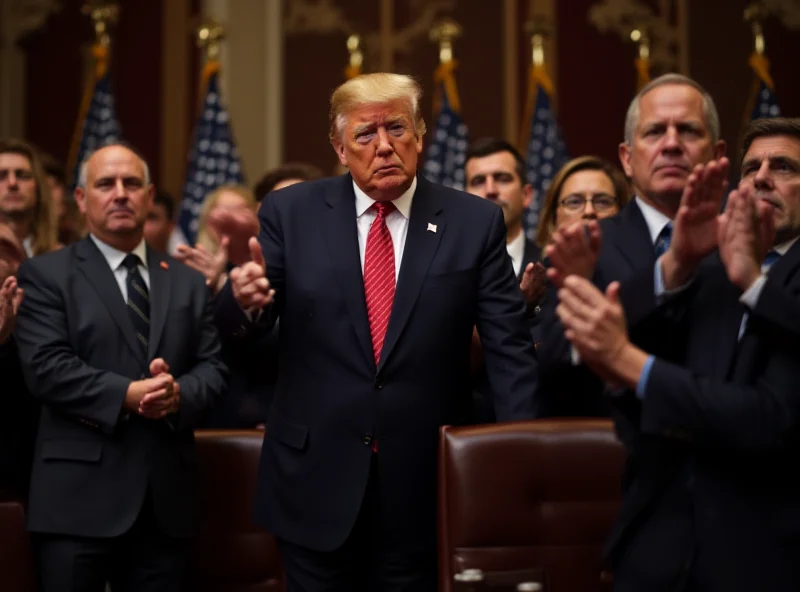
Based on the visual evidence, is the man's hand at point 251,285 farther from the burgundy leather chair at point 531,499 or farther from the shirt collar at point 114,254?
the shirt collar at point 114,254

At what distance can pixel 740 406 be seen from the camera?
1.88 meters

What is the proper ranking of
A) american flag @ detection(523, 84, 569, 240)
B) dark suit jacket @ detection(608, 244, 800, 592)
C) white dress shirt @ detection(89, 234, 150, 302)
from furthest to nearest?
american flag @ detection(523, 84, 569, 240)
white dress shirt @ detection(89, 234, 150, 302)
dark suit jacket @ detection(608, 244, 800, 592)

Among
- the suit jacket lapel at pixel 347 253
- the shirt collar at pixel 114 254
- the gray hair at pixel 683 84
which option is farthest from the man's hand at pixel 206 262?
the gray hair at pixel 683 84

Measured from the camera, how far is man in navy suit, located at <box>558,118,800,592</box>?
189 centimetres

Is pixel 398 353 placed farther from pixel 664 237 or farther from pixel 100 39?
pixel 100 39

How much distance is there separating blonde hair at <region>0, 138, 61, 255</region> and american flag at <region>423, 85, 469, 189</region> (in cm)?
271

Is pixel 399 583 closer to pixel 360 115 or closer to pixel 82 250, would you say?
pixel 360 115

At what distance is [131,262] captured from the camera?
349 centimetres

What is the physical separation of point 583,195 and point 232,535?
5.71 ft

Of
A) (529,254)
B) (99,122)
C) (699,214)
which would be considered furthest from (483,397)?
(99,122)

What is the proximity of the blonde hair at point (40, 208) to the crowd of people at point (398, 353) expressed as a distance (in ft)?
1.75

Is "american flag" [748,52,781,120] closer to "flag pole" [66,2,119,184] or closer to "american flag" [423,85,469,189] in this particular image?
"american flag" [423,85,469,189]

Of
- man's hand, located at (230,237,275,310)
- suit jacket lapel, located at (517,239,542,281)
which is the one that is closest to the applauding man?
man's hand, located at (230,237,275,310)

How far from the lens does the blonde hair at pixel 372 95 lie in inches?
110
